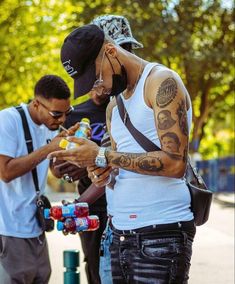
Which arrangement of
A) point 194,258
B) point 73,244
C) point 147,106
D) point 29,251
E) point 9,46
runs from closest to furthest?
point 147,106
point 29,251
point 194,258
point 73,244
point 9,46

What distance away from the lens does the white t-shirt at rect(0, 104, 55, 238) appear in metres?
4.41

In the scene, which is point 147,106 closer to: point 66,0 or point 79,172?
point 79,172

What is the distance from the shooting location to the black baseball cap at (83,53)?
3.31 metres

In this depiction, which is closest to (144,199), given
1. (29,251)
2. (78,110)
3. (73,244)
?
(29,251)

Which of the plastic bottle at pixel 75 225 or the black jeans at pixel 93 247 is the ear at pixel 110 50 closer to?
the plastic bottle at pixel 75 225

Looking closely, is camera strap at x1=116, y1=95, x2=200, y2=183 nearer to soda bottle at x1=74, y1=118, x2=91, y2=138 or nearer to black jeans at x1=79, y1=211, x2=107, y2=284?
soda bottle at x1=74, y1=118, x2=91, y2=138

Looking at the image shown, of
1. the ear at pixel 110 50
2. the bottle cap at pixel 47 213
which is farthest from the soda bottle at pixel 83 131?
the bottle cap at pixel 47 213

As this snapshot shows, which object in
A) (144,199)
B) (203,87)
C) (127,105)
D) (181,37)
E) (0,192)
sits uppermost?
(127,105)

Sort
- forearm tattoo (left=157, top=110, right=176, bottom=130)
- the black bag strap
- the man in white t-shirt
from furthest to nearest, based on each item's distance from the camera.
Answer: the black bag strap → the man in white t-shirt → forearm tattoo (left=157, top=110, right=176, bottom=130)

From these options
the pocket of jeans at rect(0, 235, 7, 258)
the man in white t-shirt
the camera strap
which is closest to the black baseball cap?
the camera strap

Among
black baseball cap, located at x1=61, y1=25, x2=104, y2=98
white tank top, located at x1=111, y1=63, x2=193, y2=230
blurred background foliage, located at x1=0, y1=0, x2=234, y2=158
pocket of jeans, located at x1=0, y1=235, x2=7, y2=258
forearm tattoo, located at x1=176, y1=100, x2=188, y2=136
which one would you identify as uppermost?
black baseball cap, located at x1=61, y1=25, x2=104, y2=98

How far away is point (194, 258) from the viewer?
35.5ft

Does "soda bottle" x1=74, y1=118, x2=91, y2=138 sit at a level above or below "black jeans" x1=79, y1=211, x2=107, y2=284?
above

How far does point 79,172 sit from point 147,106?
1479mm
